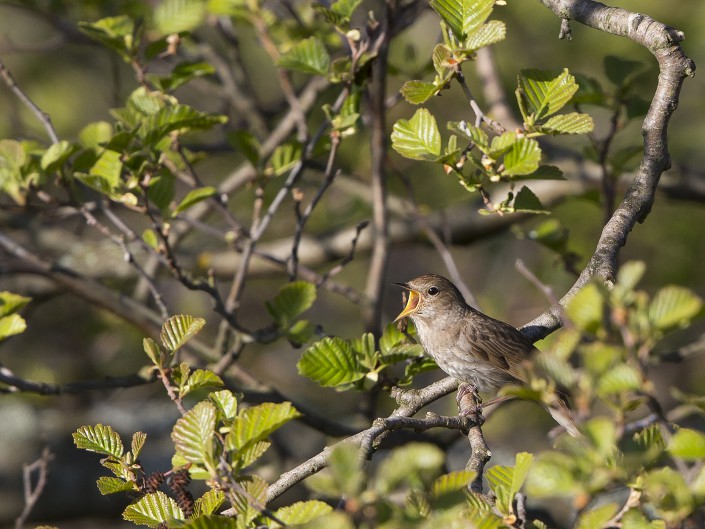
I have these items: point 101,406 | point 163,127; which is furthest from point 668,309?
point 101,406

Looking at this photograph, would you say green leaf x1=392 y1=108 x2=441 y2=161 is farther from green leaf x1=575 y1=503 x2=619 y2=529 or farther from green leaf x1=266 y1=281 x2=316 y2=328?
green leaf x1=575 y1=503 x2=619 y2=529

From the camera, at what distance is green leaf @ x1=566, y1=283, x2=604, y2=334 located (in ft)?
5.81

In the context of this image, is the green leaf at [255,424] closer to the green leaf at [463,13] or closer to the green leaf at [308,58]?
the green leaf at [463,13]

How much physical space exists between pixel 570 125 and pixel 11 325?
2.26m

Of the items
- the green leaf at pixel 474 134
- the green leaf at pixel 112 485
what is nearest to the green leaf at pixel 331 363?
the green leaf at pixel 112 485

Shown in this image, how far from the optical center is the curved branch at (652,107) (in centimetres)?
319

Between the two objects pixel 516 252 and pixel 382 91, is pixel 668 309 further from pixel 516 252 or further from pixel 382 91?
pixel 516 252

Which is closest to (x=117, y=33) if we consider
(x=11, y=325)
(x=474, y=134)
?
(x=11, y=325)

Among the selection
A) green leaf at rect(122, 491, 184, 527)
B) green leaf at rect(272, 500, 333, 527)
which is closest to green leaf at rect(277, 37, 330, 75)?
green leaf at rect(122, 491, 184, 527)

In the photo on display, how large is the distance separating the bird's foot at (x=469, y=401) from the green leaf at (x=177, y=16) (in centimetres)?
221

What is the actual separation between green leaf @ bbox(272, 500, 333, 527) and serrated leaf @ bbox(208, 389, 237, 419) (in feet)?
1.39

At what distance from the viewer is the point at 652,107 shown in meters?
3.36

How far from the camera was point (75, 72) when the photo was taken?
9844 millimetres

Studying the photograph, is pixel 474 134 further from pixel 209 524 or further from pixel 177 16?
pixel 177 16
